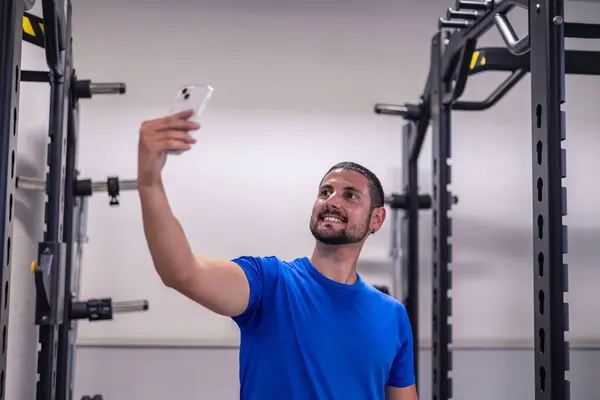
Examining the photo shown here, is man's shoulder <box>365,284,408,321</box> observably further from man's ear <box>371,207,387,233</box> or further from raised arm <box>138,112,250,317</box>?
raised arm <box>138,112,250,317</box>

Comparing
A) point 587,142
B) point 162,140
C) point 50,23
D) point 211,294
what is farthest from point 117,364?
point 587,142

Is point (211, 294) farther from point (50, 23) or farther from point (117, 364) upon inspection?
point (117, 364)

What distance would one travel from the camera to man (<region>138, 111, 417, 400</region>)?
1557 mm

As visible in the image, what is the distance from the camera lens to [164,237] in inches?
46.3

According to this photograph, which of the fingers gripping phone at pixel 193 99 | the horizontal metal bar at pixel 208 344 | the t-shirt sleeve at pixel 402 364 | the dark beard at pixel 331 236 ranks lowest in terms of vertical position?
the horizontal metal bar at pixel 208 344

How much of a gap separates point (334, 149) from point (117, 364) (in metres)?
1.62

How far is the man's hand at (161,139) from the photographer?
103 cm

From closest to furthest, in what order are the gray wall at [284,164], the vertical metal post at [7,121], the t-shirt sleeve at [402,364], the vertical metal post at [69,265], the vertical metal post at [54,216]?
the vertical metal post at [7,121] → the t-shirt sleeve at [402,364] → the vertical metal post at [54,216] → the vertical metal post at [69,265] → the gray wall at [284,164]

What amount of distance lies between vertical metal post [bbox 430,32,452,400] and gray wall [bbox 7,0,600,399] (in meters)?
0.77

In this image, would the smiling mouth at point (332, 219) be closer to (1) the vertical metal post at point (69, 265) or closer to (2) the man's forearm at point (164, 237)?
(2) the man's forearm at point (164, 237)

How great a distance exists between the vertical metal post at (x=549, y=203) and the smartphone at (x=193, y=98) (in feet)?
3.62

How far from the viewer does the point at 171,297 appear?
3.28 m

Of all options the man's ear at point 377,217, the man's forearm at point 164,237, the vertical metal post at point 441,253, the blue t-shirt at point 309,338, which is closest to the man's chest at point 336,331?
the blue t-shirt at point 309,338

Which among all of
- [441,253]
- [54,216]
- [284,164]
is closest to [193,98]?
[54,216]
